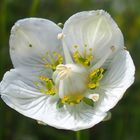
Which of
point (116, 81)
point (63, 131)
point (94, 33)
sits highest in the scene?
point (94, 33)

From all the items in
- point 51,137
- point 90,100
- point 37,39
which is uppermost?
point 37,39

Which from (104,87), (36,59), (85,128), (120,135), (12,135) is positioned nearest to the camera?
(85,128)

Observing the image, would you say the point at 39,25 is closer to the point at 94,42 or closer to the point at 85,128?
the point at 94,42

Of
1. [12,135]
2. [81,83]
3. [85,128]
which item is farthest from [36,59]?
[12,135]

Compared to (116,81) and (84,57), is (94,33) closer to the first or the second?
(84,57)

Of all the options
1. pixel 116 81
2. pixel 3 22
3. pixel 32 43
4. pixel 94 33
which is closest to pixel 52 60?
pixel 32 43

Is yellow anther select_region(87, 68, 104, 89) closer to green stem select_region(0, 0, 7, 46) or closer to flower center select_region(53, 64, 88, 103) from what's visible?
flower center select_region(53, 64, 88, 103)

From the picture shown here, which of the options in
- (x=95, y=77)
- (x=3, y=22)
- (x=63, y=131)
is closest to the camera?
(x=95, y=77)
